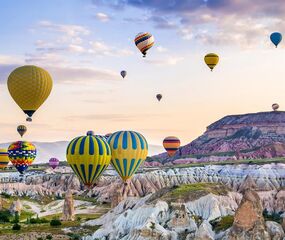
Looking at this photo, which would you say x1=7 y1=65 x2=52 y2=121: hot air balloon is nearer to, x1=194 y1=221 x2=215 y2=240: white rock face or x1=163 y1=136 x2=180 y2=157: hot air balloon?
x1=194 y1=221 x2=215 y2=240: white rock face

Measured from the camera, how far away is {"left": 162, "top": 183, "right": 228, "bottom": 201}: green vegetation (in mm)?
81812

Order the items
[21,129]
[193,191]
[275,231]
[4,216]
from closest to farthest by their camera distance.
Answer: [275,231], [193,191], [4,216], [21,129]

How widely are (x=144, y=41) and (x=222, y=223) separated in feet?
174

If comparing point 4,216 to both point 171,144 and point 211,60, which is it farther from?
point 171,144

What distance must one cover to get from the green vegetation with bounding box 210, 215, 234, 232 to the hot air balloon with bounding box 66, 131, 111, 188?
18008mm

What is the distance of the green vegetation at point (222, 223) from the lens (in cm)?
6981

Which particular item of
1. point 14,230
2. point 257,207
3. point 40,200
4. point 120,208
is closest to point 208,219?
point 257,207

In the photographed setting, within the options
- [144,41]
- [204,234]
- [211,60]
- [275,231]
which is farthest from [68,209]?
[275,231]

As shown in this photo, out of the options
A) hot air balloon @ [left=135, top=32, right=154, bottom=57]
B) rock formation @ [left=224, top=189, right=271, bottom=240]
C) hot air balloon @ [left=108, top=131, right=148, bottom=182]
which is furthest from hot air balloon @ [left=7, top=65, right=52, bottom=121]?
rock formation @ [left=224, top=189, right=271, bottom=240]

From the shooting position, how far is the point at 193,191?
8500 centimetres

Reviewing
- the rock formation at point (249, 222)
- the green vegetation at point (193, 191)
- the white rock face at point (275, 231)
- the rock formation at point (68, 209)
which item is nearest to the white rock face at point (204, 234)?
the rock formation at point (249, 222)

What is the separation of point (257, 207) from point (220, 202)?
63.3 feet

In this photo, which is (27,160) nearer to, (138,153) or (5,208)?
(5,208)

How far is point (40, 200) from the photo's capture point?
15700 cm
